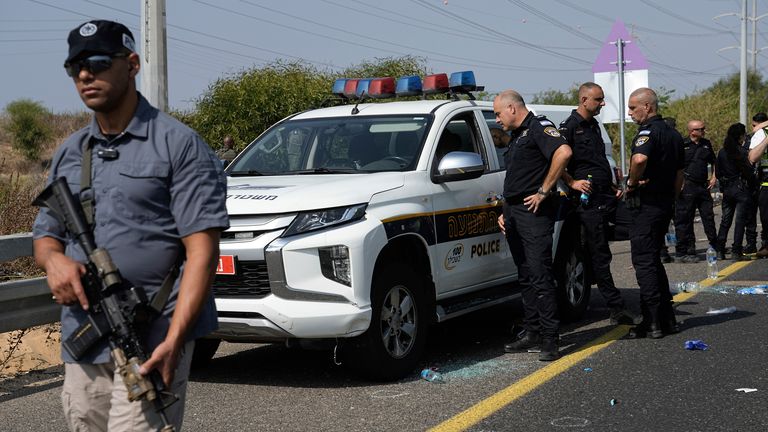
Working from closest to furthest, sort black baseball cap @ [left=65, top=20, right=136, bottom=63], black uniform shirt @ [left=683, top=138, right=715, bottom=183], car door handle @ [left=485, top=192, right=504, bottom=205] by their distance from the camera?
1. black baseball cap @ [left=65, top=20, right=136, bottom=63]
2. car door handle @ [left=485, top=192, right=504, bottom=205]
3. black uniform shirt @ [left=683, top=138, right=715, bottom=183]

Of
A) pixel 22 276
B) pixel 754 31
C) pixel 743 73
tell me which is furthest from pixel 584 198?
pixel 754 31

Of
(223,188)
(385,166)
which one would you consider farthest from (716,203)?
(223,188)

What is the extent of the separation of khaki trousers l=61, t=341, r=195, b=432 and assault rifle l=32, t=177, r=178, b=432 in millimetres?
96

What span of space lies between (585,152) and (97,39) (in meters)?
6.16

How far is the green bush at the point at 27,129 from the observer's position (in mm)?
56969

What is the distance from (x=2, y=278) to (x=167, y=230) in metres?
6.59

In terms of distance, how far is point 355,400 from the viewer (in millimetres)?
6355

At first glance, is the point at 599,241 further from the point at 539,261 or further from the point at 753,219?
the point at 753,219

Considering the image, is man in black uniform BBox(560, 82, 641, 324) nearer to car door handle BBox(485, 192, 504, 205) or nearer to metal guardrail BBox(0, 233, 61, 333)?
car door handle BBox(485, 192, 504, 205)

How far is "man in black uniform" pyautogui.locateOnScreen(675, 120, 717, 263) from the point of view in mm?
14242

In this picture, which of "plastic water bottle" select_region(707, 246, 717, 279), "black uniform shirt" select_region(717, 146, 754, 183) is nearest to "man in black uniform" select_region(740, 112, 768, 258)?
"black uniform shirt" select_region(717, 146, 754, 183)

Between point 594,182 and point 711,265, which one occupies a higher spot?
point 594,182

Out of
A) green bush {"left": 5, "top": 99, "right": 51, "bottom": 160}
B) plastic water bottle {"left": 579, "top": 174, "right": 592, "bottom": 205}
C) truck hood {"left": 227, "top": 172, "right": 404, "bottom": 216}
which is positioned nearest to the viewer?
truck hood {"left": 227, "top": 172, "right": 404, "bottom": 216}

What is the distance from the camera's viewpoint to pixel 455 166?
287 inches
